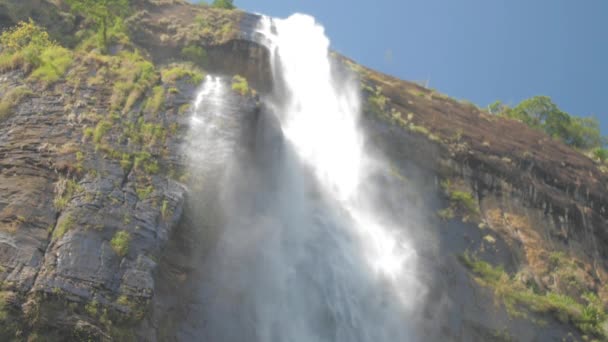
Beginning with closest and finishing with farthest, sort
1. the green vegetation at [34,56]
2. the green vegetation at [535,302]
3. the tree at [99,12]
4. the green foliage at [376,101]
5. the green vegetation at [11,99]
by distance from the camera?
the green vegetation at [11,99] < the green vegetation at [34,56] < the green vegetation at [535,302] < the tree at [99,12] < the green foliage at [376,101]

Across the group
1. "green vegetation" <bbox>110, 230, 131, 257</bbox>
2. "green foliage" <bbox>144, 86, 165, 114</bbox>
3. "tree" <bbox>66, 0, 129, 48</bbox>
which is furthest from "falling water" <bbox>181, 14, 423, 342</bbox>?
"tree" <bbox>66, 0, 129, 48</bbox>

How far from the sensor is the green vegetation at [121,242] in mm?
13781

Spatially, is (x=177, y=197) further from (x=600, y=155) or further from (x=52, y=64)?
(x=600, y=155)

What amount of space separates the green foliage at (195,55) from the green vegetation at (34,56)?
261 inches

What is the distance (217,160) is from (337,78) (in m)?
13.7

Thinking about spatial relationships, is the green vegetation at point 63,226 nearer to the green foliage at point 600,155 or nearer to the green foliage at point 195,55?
the green foliage at point 195,55

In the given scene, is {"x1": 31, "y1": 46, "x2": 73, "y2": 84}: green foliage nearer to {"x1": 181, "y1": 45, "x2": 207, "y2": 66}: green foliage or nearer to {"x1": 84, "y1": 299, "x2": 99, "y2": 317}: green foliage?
{"x1": 181, "y1": 45, "x2": 207, "y2": 66}: green foliage

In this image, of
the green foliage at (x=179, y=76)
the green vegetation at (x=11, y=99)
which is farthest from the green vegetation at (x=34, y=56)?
the green foliage at (x=179, y=76)

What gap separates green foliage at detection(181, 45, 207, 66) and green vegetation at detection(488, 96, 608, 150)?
25.5 m

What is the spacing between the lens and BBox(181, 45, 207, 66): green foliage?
27.9 m

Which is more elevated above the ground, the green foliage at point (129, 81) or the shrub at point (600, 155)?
the shrub at point (600, 155)

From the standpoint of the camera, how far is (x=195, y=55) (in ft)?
91.7

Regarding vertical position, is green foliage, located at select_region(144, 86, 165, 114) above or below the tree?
below

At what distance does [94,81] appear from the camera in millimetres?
20219
